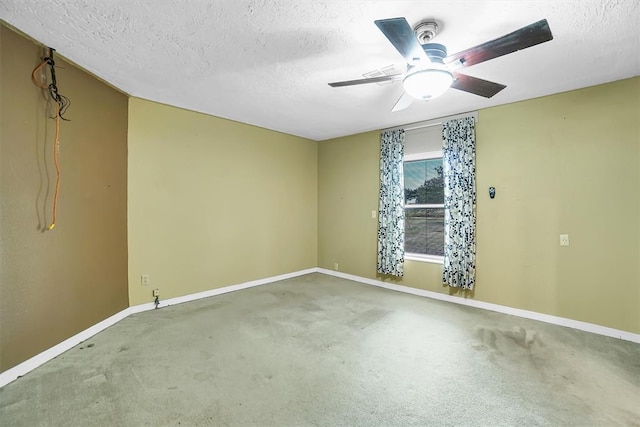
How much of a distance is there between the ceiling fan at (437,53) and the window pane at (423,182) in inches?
76.0

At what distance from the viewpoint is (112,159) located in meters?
3.09

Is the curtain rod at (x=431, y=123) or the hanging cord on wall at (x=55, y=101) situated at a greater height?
the curtain rod at (x=431, y=123)

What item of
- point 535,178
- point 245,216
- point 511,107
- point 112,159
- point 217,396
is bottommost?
point 217,396

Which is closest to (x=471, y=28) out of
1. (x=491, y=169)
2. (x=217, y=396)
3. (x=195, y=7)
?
(x=195, y=7)

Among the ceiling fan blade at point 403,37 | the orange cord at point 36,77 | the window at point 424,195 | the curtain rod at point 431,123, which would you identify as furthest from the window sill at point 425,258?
the orange cord at point 36,77

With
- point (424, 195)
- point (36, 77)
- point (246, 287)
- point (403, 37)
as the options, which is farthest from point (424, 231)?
point (36, 77)

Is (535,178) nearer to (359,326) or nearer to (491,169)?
(491,169)

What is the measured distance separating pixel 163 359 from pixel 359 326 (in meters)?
1.86

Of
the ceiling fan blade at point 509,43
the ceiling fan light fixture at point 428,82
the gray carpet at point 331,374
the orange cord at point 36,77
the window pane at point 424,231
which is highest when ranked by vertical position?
the orange cord at point 36,77

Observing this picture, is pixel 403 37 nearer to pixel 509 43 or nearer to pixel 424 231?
pixel 509 43

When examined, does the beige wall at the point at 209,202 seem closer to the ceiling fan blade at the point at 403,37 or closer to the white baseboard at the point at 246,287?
the white baseboard at the point at 246,287

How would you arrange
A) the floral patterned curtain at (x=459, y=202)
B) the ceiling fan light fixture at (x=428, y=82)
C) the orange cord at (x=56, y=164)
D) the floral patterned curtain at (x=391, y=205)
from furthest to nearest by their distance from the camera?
the floral patterned curtain at (x=391, y=205) → the floral patterned curtain at (x=459, y=202) → the orange cord at (x=56, y=164) → the ceiling fan light fixture at (x=428, y=82)

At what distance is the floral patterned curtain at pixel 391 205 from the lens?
171 inches

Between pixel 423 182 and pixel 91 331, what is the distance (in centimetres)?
439
